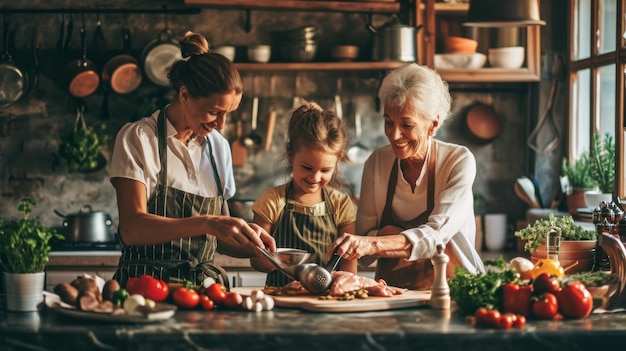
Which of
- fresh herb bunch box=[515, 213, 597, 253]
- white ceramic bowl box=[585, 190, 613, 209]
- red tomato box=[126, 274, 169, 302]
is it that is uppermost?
white ceramic bowl box=[585, 190, 613, 209]

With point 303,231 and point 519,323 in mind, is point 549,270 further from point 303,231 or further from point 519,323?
point 303,231

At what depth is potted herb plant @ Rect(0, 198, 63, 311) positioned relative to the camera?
9.11ft

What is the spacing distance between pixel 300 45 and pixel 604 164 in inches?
77.9

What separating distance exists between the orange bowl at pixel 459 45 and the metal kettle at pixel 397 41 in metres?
0.22

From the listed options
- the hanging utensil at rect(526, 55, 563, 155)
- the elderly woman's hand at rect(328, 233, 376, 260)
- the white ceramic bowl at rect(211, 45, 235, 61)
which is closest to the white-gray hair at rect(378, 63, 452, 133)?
the elderly woman's hand at rect(328, 233, 376, 260)

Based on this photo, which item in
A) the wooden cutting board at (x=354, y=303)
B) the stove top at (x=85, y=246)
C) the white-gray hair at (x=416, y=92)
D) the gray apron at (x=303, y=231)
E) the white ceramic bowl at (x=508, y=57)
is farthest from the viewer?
the white ceramic bowl at (x=508, y=57)

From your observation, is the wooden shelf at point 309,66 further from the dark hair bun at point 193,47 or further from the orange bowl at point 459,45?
the dark hair bun at point 193,47

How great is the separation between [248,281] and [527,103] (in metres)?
2.23

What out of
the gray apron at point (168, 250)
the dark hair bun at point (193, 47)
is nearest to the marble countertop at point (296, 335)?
the gray apron at point (168, 250)

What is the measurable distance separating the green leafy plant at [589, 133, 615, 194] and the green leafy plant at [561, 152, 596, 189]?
0.17ft

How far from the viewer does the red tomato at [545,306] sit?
8.95 ft

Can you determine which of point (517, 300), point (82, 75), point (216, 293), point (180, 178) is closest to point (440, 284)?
point (517, 300)

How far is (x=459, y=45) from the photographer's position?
5.54 meters

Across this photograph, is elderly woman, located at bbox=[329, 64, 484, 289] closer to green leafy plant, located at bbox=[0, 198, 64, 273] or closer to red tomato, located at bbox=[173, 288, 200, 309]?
red tomato, located at bbox=[173, 288, 200, 309]
